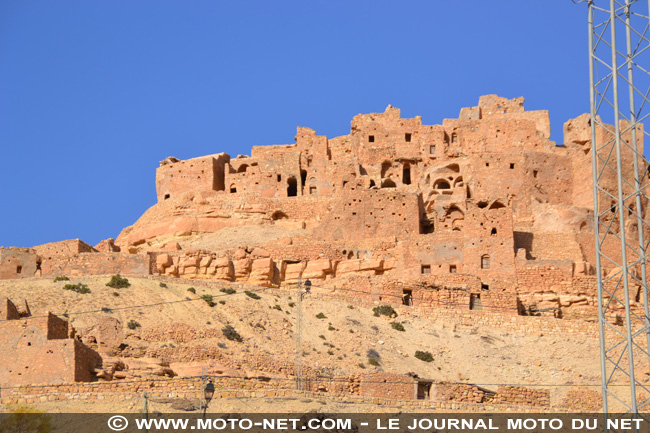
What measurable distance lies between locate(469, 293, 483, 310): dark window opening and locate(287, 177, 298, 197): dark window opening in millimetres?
24968

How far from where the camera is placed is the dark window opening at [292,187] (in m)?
76.0

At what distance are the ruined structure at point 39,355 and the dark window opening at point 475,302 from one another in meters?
21.5

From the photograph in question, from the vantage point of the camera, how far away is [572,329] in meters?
50.2

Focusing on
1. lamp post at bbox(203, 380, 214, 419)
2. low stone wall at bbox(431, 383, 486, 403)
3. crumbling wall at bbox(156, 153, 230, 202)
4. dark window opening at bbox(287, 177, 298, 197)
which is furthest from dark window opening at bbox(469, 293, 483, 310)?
crumbling wall at bbox(156, 153, 230, 202)

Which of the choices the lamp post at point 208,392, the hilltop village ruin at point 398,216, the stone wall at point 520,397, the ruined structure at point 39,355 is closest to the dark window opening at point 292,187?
the hilltop village ruin at point 398,216

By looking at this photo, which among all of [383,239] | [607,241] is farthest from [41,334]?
[607,241]

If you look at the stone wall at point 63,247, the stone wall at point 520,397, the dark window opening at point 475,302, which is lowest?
the stone wall at point 520,397

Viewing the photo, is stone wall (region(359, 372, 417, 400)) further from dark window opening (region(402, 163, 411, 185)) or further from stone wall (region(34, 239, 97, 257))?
dark window opening (region(402, 163, 411, 185))

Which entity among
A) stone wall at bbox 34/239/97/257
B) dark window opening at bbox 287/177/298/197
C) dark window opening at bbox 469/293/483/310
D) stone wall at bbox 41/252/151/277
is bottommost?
dark window opening at bbox 469/293/483/310

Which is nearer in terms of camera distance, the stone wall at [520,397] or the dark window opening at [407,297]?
the stone wall at [520,397]

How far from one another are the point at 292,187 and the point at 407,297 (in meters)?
24.6

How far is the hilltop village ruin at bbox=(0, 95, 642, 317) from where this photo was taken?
178 ft

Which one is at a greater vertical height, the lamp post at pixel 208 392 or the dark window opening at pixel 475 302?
the dark window opening at pixel 475 302

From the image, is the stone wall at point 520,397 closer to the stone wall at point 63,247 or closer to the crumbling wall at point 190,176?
the stone wall at point 63,247
